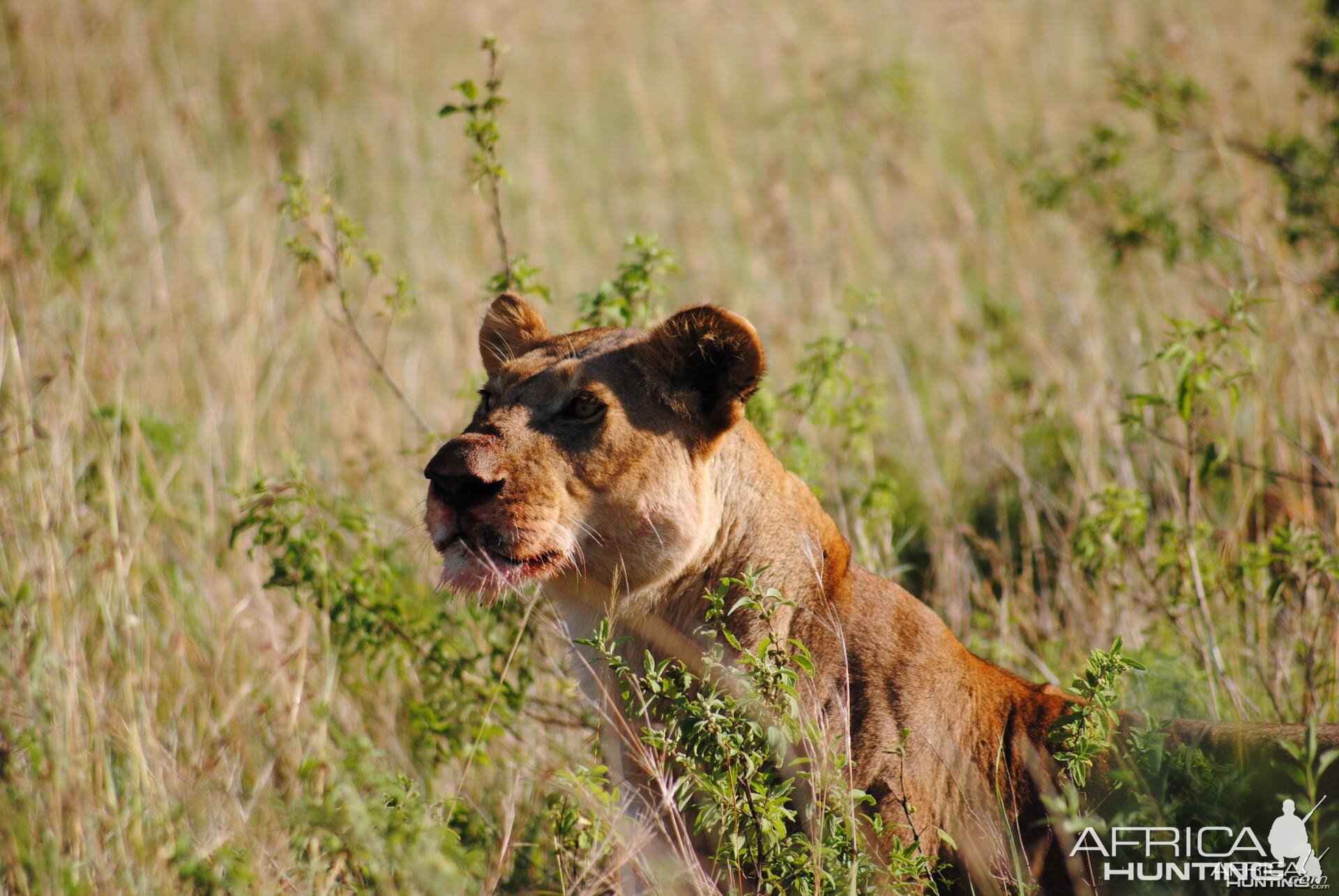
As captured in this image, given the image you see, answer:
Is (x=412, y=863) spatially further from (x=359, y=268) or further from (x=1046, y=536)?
(x=359, y=268)

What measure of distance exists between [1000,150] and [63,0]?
763 centimetres

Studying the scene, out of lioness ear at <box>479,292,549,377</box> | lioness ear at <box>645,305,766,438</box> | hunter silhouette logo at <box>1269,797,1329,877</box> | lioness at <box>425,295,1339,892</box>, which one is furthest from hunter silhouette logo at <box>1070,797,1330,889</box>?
lioness ear at <box>479,292,549,377</box>

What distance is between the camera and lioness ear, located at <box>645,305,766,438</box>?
11.5 ft

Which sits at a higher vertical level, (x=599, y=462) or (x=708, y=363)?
(x=708, y=363)

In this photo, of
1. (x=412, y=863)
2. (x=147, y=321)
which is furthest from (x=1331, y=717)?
(x=147, y=321)

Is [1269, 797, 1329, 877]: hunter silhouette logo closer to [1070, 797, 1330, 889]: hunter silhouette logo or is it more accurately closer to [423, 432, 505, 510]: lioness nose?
[1070, 797, 1330, 889]: hunter silhouette logo

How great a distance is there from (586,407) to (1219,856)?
207cm

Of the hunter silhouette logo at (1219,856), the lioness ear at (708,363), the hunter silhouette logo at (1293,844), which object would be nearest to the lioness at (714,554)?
the lioness ear at (708,363)

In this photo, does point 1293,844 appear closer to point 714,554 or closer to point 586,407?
point 714,554

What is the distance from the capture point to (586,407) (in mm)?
3551

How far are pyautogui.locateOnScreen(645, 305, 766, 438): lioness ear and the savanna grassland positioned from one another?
80 cm

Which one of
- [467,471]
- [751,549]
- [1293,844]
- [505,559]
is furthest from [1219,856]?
[467,471]

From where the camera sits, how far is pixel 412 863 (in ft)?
7.74

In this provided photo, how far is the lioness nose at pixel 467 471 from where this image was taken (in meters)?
3.25
